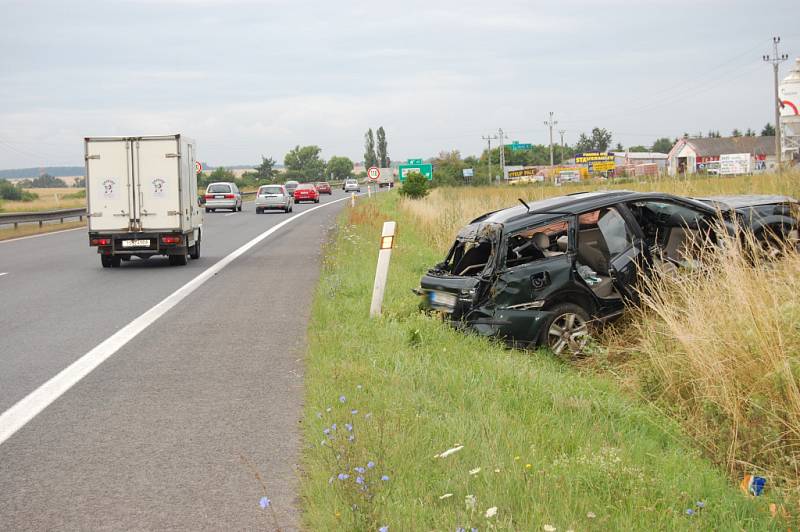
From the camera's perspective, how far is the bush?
5041 cm

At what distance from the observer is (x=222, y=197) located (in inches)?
1949

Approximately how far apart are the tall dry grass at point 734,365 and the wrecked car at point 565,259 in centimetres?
84

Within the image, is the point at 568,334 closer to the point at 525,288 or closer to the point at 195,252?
the point at 525,288

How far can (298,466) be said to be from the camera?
5.36 meters

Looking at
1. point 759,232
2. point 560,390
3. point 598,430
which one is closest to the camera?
point 598,430

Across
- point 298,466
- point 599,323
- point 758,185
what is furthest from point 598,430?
point 758,185

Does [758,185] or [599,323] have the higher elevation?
[758,185]

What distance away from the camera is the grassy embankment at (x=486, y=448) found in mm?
4250

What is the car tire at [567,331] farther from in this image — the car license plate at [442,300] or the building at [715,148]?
the building at [715,148]

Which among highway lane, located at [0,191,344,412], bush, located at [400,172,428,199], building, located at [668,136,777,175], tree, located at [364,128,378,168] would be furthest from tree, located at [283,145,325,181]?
highway lane, located at [0,191,344,412]

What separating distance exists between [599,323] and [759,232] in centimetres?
256

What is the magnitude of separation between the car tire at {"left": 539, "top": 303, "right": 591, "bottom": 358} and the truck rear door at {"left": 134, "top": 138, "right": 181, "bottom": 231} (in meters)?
12.4

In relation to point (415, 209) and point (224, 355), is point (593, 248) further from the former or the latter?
point (415, 209)

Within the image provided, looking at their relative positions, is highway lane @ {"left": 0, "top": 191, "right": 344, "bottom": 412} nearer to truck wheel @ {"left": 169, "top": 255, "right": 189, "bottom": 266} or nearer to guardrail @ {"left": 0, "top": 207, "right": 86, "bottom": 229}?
truck wheel @ {"left": 169, "top": 255, "right": 189, "bottom": 266}
